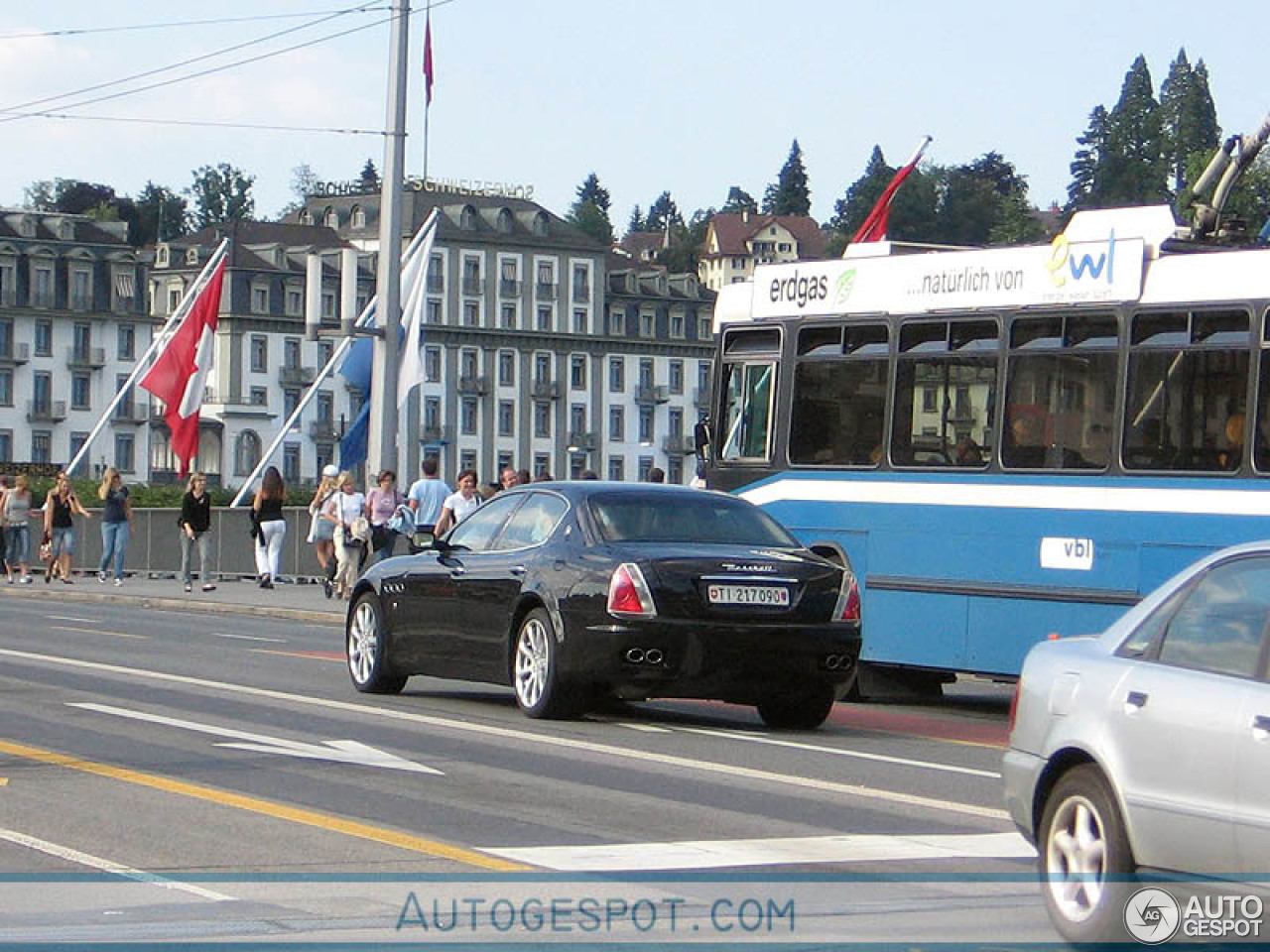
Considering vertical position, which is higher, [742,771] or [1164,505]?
[1164,505]

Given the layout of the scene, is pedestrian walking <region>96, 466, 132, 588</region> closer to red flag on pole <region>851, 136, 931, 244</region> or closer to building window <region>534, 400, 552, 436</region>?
red flag on pole <region>851, 136, 931, 244</region>

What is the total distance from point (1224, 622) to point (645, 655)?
7.85 metres

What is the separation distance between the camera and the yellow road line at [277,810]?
1014 cm

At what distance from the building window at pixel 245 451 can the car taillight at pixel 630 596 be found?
136236 millimetres

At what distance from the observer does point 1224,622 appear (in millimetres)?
8102

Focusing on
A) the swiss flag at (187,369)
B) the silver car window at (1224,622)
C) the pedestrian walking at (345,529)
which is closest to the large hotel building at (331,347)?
the swiss flag at (187,369)

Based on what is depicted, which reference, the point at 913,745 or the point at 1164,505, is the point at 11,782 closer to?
the point at 913,745

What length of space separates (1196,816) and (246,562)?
38.4 m

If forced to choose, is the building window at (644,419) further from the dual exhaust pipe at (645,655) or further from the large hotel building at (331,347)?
the dual exhaust pipe at (645,655)

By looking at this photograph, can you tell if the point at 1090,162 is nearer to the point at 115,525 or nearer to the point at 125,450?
the point at 125,450

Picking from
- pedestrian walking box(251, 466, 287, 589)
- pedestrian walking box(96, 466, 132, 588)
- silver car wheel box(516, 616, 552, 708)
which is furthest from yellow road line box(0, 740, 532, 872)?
pedestrian walking box(96, 466, 132, 588)

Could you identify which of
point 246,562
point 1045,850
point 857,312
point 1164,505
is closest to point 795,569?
point 1164,505

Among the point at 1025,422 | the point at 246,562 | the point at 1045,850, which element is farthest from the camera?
the point at 246,562

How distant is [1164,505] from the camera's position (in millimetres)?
16797
